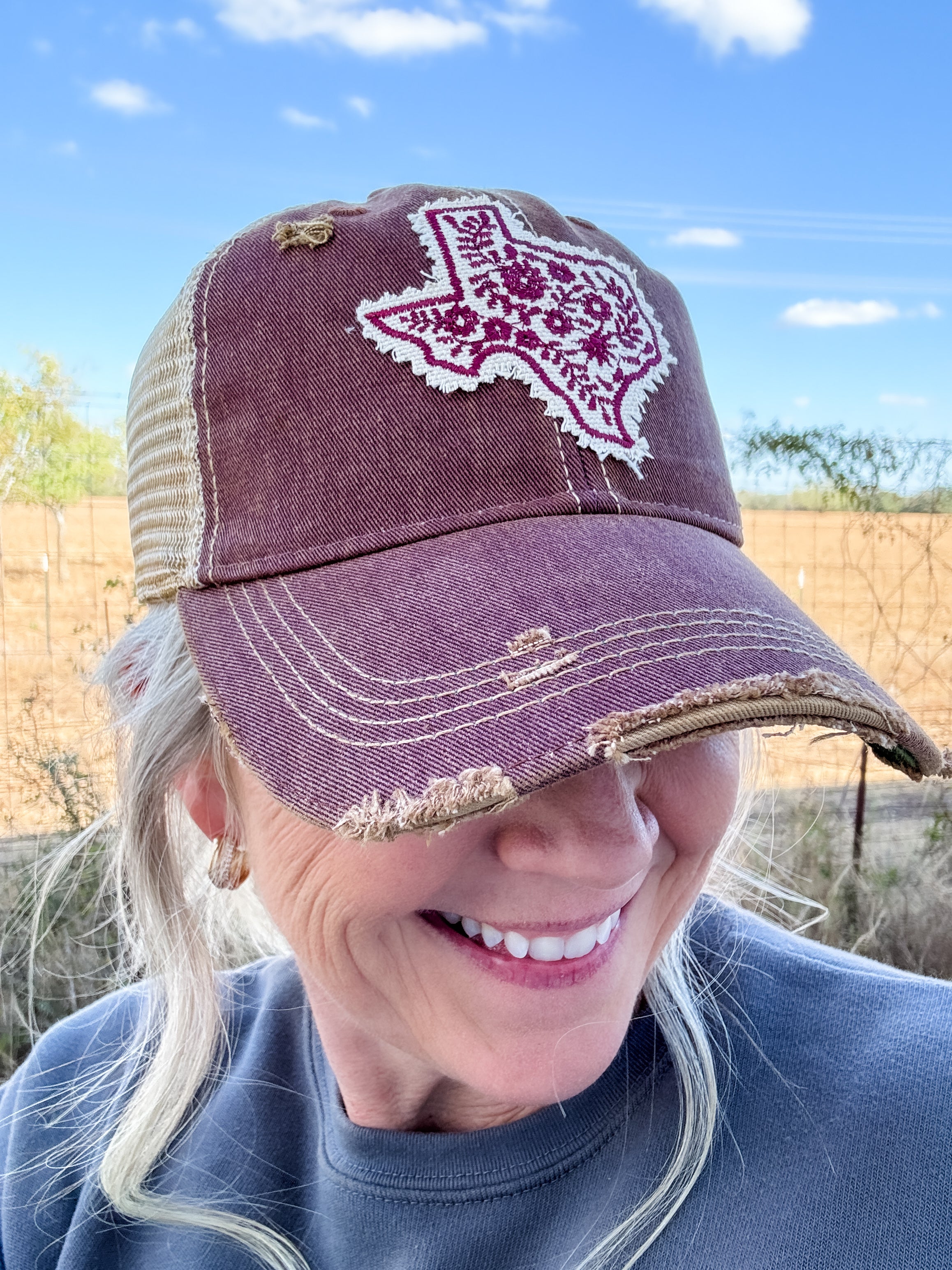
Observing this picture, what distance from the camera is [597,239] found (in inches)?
40.5

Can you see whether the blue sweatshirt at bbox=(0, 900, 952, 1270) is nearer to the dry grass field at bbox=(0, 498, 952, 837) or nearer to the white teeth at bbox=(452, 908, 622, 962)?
the white teeth at bbox=(452, 908, 622, 962)

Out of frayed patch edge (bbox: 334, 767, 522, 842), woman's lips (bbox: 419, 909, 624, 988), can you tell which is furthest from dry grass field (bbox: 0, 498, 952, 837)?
frayed patch edge (bbox: 334, 767, 522, 842)

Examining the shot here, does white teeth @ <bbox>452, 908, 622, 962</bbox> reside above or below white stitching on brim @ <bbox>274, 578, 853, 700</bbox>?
below

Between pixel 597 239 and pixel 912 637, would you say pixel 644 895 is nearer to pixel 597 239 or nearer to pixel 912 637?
pixel 597 239

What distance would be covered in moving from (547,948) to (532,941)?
2 cm

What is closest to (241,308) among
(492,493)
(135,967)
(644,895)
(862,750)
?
(492,493)

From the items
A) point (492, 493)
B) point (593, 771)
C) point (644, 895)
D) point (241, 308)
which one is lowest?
point (644, 895)

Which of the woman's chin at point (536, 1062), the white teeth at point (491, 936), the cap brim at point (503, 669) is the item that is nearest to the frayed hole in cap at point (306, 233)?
the cap brim at point (503, 669)

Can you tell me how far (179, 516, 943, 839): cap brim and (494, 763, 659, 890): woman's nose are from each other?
0.17 meters

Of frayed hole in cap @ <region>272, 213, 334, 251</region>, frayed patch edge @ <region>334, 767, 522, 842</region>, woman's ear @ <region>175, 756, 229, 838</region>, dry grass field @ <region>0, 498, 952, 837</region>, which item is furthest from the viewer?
dry grass field @ <region>0, 498, 952, 837</region>

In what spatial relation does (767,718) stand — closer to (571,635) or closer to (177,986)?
(571,635)

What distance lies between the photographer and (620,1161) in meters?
0.99

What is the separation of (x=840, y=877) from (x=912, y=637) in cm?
183

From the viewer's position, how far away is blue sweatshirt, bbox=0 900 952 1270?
89cm
